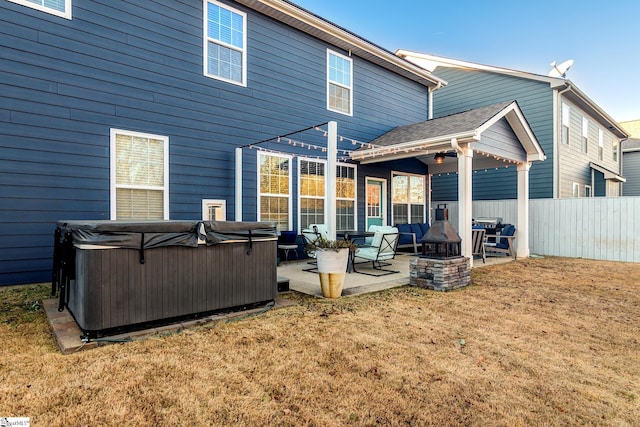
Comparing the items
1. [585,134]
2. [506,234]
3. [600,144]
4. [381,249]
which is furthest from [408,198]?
[600,144]

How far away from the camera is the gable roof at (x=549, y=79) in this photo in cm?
1099

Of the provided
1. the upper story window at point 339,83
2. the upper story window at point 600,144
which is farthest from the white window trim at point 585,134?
the upper story window at point 339,83

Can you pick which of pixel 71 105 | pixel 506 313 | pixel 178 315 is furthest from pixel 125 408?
pixel 71 105

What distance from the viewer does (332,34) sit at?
7879 mm

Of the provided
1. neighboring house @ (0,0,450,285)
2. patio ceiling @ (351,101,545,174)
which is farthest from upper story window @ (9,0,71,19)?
patio ceiling @ (351,101,545,174)

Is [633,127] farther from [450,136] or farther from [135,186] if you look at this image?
[135,186]

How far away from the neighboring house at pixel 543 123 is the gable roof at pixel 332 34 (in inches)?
147

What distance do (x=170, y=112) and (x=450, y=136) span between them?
517cm

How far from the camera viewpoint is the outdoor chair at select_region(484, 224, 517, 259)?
8.67 metres

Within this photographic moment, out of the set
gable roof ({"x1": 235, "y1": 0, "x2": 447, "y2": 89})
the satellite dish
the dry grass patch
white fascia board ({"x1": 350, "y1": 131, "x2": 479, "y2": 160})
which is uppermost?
the satellite dish

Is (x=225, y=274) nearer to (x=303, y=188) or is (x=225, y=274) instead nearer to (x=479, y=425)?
(x=479, y=425)

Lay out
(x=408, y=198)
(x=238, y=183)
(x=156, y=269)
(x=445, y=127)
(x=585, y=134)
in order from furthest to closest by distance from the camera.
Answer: (x=585, y=134), (x=408, y=198), (x=445, y=127), (x=238, y=183), (x=156, y=269)

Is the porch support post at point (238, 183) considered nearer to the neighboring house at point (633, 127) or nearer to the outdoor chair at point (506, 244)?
the outdoor chair at point (506, 244)

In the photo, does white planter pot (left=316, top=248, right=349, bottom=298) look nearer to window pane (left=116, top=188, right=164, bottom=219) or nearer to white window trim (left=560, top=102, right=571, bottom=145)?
window pane (left=116, top=188, right=164, bottom=219)
